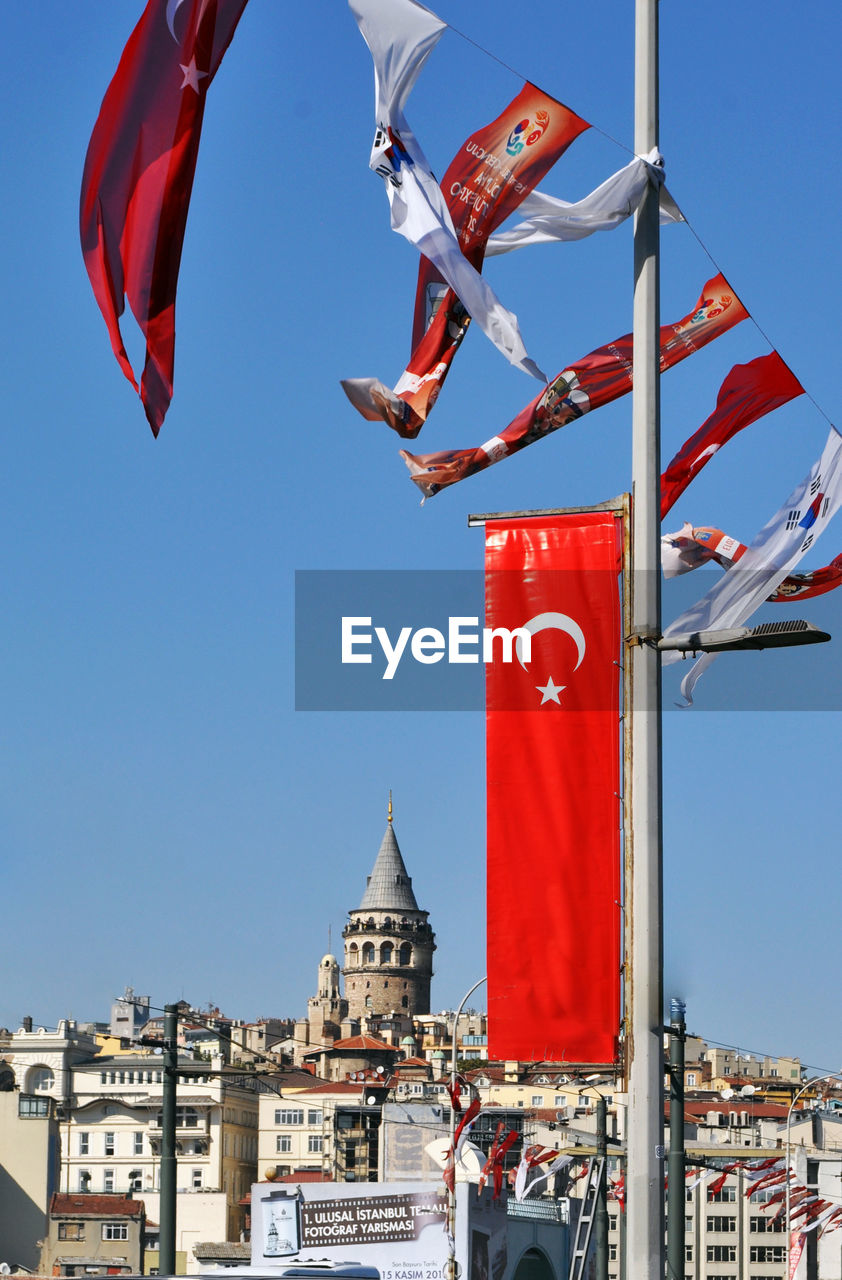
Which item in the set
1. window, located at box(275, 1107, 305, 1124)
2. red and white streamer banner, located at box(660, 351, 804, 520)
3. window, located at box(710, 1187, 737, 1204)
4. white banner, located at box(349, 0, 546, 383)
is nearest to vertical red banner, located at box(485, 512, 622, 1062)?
white banner, located at box(349, 0, 546, 383)

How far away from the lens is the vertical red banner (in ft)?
32.0

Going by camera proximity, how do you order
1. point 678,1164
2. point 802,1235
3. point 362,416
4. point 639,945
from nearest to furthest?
1. point 639,945
2. point 362,416
3. point 678,1164
4. point 802,1235

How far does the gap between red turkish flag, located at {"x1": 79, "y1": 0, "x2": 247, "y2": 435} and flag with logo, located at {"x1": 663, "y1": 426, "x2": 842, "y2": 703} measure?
12.3ft

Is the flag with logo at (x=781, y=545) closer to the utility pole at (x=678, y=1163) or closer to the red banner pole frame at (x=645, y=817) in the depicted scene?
the red banner pole frame at (x=645, y=817)

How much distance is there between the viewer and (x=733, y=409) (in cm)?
1288

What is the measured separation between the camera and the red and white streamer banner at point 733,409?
42.0 feet

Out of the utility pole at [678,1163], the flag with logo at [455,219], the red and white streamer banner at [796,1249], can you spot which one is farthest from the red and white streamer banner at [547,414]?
the red and white streamer banner at [796,1249]

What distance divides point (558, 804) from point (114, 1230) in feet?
297

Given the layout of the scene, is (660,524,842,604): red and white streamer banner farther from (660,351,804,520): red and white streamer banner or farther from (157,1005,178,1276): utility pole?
(157,1005,178,1276): utility pole

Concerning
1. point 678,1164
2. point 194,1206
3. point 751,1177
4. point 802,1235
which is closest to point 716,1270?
point 751,1177

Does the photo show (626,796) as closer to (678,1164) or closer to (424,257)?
(424,257)

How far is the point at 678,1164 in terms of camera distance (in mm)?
28297

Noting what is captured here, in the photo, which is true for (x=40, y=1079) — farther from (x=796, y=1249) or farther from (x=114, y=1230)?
(x=796, y=1249)

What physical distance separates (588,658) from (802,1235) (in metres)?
53.9
